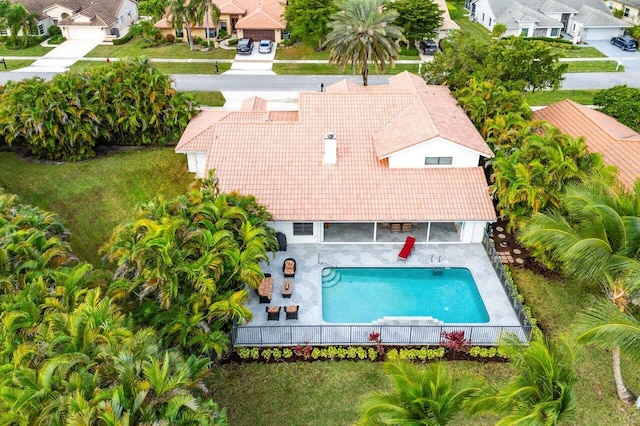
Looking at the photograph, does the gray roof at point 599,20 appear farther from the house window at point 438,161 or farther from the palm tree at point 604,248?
the palm tree at point 604,248

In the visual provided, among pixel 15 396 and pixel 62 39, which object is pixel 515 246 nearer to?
pixel 15 396

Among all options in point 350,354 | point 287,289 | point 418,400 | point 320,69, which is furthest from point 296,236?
point 320,69

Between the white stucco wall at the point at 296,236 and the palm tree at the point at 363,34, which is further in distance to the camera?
the palm tree at the point at 363,34

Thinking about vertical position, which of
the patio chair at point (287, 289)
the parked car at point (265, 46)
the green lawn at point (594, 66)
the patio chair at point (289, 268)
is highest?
the parked car at point (265, 46)

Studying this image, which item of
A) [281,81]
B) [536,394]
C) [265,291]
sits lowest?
[265,291]

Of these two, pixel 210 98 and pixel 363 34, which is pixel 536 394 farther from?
pixel 210 98

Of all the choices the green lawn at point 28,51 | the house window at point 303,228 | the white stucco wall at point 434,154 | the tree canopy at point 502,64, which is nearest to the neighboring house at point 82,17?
the green lawn at point 28,51

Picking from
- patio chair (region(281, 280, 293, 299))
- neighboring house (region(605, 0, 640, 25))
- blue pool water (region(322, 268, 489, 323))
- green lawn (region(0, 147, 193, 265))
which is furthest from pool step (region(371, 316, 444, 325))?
neighboring house (region(605, 0, 640, 25))

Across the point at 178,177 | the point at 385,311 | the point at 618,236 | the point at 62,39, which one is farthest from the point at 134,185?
the point at 62,39
